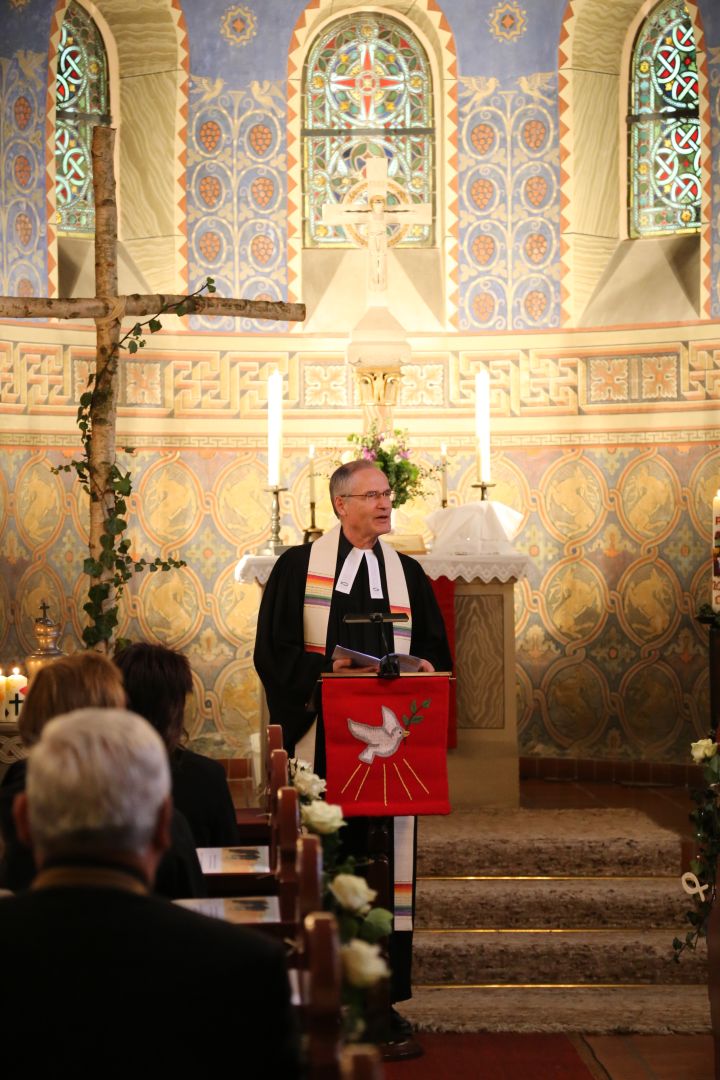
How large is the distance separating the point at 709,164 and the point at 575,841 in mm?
4626

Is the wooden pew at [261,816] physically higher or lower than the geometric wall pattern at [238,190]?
lower

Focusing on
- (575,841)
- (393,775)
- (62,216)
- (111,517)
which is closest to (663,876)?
(575,841)

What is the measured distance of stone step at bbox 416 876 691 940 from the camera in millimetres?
6168

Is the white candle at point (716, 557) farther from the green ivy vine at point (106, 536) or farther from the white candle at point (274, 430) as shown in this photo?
the green ivy vine at point (106, 536)

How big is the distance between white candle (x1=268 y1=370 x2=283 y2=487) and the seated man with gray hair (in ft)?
18.9

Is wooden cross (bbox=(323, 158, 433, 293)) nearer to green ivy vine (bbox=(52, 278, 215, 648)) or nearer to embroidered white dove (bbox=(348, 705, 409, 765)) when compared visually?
green ivy vine (bbox=(52, 278, 215, 648))

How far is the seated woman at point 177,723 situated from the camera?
3.50m

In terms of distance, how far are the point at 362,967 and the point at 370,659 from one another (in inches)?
88.5

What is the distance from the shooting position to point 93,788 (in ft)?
6.02

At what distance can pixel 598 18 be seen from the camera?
30.6 ft

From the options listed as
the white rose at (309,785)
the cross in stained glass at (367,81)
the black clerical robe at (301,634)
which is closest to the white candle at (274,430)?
the black clerical robe at (301,634)

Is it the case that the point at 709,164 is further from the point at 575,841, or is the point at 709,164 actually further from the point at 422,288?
the point at 575,841

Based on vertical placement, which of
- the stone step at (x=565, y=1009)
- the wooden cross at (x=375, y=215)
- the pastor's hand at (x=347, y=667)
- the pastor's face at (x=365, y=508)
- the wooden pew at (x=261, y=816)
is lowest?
the stone step at (x=565, y=1009)

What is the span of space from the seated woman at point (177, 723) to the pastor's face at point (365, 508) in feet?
4.29
